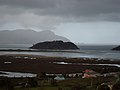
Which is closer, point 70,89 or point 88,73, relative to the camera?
point 70,89

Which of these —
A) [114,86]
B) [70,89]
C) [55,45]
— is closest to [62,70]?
[70,89]

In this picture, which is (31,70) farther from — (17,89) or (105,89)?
(105,89)

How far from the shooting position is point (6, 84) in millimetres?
29203

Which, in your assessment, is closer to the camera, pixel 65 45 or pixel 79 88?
pixel 79 88

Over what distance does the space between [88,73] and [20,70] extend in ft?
56.9

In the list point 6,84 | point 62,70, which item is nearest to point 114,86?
point 6,84

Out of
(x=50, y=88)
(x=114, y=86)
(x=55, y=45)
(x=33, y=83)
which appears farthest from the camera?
(x=55, y=45)

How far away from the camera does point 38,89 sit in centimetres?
2773

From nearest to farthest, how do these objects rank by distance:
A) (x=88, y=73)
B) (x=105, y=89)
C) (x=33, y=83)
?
(x=105, y=89), (x=33, y=83), (x=88, y=73)

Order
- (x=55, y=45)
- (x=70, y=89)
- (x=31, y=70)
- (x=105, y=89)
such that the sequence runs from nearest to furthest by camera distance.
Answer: (x=105, y=89) → (x=70, y=89) → (x=31, y=70) → (x=55, y=45)

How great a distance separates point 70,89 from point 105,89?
663cm

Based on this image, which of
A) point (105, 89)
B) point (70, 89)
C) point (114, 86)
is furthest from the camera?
point (70, 89)

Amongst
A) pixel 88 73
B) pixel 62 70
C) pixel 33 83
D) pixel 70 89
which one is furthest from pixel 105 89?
→ pixel 62 70

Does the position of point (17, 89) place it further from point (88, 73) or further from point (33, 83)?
point (88, 73)
